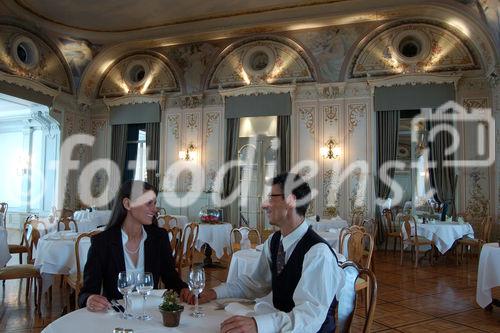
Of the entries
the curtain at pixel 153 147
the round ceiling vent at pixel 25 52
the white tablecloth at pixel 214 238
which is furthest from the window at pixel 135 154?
the white tablecloth at pixel 214 238

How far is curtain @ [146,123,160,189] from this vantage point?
11.7 m

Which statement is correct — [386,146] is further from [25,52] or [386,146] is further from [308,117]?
[25,52]

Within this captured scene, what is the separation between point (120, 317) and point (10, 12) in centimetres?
1031

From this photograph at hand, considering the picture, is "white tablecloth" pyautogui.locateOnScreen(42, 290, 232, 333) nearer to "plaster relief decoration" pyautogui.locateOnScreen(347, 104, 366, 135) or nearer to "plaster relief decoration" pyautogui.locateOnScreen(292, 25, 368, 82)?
"plaster relief decoration" pyautogui.locateOnScreen(347, 104, 366, 135)

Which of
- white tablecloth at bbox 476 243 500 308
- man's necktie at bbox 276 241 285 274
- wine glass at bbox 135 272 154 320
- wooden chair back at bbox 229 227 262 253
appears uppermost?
man's necktie at bbox 276 241 285 274

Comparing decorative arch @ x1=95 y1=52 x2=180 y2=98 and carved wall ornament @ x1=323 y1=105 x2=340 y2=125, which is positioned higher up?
decorative arch @ x1=95 y1=52 x2=180 y2=98

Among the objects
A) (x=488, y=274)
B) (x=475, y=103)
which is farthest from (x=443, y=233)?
(x=475, y=103)

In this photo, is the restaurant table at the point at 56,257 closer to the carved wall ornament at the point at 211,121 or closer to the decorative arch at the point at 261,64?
the carved wall ornament at the point at 211,121

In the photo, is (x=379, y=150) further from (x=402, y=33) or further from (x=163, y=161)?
(x=163, y=161)

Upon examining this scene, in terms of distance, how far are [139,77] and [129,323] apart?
1132 centimetres

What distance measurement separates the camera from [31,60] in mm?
10578

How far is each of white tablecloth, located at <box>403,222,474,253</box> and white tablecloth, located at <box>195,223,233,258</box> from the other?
3703mm

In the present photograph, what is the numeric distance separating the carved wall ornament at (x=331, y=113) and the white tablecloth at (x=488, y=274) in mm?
5844

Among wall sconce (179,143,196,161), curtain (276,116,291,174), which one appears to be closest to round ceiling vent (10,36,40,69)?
wall sconce (179,143,196,161)
